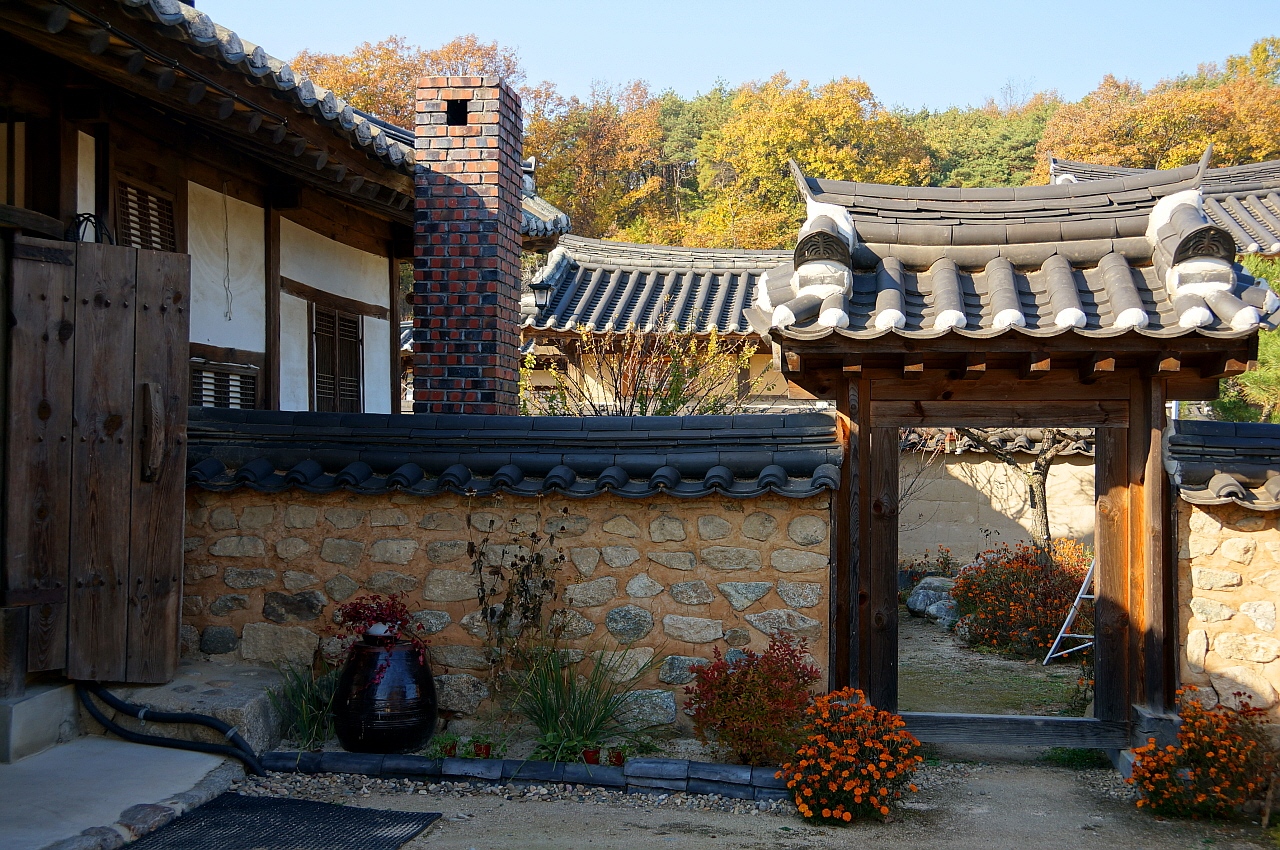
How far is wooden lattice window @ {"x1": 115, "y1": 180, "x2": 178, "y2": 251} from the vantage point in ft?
19.0

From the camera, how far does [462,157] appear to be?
7.25 metres

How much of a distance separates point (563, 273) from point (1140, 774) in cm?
995

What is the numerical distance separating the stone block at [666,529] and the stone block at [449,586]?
1.08 meters

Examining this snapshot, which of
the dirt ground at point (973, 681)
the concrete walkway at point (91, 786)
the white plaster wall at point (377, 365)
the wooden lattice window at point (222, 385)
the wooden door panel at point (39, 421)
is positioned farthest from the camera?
the white plaster wall at point (377, 365)

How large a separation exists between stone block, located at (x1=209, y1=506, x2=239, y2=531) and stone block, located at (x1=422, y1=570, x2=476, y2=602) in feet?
4.11

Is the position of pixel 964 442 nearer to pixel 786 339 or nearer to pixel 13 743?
pixel 786 339

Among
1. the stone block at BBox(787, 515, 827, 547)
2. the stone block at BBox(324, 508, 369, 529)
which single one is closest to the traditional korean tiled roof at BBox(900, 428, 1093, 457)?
the stone block at BBox(787, 515, 827, 547)

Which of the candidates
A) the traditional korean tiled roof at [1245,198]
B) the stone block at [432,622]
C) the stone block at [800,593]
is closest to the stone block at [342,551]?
the stone block at [432,622]

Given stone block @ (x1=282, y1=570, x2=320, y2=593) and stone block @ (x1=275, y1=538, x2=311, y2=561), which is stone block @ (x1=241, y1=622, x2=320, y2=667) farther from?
stone block @ (x1=275, y1=538, x2=311, y2=561)

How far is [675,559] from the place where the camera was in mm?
5406

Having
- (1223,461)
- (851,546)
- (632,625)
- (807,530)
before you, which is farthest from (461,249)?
(1223,461)

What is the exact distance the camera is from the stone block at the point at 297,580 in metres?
5.68

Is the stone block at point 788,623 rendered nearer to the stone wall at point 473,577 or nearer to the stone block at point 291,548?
the stone wall at point 473,577

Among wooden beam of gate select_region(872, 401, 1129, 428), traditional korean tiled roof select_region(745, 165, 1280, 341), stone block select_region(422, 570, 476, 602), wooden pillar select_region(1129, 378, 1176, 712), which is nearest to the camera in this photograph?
traditional korean tiled roof select_region(745, 165, 1280, 341)
